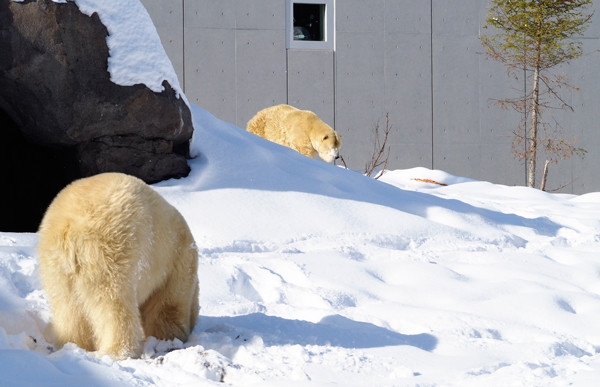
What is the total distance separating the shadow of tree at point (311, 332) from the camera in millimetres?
3098

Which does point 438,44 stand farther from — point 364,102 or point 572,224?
point 572,224

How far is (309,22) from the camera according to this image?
13844mm

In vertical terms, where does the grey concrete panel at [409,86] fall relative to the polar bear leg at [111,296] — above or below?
above

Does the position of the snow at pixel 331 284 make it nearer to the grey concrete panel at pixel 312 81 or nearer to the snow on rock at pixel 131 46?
the snow on rock at pixel 131 46

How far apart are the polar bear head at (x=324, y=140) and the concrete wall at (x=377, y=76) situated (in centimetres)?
352

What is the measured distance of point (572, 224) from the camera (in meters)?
6.78

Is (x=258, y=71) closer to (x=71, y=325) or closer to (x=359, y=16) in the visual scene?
(x=359, y=16)

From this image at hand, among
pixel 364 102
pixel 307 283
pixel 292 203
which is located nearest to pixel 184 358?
pixel 307 283

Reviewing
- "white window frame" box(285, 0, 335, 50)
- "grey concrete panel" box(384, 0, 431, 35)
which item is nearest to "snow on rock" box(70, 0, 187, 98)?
"white window frame" box(285, 0, 335, 50)

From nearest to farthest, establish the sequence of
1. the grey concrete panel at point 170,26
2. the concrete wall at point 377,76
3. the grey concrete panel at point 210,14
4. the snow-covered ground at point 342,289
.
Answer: the snow-covered ground at point 342,289 < the grey concrete panel at point 170,26 < the grey concrete panel at point 210,14 < the concrete wall at point 377,76

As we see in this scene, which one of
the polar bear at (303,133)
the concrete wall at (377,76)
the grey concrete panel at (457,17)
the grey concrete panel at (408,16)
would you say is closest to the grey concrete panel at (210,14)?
the concrete wall at (377,76)

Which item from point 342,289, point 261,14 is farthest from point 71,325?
point 261,14

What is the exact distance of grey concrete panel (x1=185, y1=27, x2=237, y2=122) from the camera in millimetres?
13133

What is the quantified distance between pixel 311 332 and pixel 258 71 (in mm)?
10668
